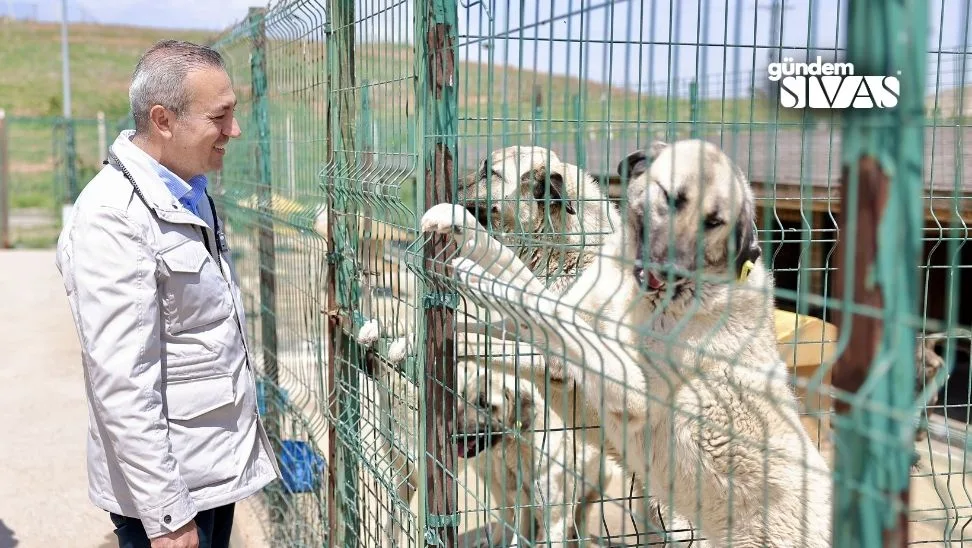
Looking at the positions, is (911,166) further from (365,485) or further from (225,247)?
(365,485)

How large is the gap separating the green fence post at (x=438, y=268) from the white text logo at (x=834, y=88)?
906 millimetres

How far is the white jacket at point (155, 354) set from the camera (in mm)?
2395

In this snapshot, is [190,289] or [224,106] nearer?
[190,289]

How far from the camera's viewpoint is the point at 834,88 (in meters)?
1.67

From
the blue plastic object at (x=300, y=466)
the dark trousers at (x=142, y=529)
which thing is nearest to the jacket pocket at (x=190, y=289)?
the dark trousers at (x=142, y=529)

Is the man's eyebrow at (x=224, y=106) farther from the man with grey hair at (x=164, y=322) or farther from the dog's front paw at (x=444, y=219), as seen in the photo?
the dog's front paw at (x=444, y=219)

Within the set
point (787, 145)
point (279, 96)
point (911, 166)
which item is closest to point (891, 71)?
point (911, 166)

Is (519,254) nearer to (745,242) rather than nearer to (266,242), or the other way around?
(745,242)

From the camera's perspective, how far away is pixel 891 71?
3.67ft

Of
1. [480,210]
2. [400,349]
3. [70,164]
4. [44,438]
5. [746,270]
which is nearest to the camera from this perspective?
[746,270]

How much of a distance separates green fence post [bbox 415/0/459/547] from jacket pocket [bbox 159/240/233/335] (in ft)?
2.10

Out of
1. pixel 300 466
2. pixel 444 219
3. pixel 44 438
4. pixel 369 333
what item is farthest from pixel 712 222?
pixel 44 438

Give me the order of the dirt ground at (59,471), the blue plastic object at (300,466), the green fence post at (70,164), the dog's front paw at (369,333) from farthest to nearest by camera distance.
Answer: the green fence post at (70,164), the blue plastic object at (300,466), the dirt ground at (59,471), the dog's front paw at (369,333)

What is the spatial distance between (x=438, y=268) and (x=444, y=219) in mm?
199
